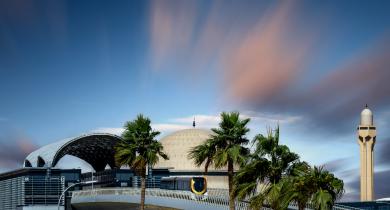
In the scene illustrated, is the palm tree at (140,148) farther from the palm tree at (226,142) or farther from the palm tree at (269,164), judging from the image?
the palm tree at (269,164)

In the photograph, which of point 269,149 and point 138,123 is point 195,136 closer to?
point 138,123

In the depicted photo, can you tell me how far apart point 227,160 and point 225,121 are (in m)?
3.72

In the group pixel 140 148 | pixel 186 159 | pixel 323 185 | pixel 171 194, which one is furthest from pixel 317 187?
pixel 186 159

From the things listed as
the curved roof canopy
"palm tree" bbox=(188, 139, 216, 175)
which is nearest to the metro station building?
the curved roof canopy

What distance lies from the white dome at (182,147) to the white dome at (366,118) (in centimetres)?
3938

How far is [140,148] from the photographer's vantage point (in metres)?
72.9

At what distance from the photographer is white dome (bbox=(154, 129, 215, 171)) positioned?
15975cm

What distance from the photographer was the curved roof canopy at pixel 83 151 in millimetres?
109875

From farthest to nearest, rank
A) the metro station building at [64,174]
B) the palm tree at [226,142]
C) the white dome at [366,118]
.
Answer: the white dome at [366,118], the metro station building at [64,174], the palm tree at [226,142]

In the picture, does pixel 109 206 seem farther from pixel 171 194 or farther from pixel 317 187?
pixel 317 187

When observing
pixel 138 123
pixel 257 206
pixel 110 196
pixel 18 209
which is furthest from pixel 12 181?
pixel 257 206

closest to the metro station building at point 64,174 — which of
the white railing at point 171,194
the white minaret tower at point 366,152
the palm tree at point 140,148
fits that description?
the white railing at point 171,194

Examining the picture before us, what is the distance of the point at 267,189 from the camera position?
39406mm

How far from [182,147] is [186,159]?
13.0 ft
